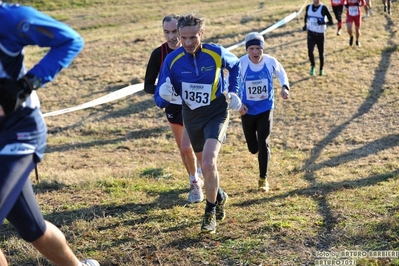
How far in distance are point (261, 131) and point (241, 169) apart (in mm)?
1626

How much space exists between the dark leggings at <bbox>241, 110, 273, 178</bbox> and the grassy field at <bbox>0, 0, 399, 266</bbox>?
37cm

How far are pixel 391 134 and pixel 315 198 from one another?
4392 millimetres

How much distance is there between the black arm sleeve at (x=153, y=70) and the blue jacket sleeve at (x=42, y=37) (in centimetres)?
301

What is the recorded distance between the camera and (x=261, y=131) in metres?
7.07

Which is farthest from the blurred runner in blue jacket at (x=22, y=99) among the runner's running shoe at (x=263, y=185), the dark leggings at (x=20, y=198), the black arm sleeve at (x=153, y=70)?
the runner's running shoe at (x=263, y=185)

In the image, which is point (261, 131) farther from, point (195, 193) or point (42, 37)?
point (42, 37)

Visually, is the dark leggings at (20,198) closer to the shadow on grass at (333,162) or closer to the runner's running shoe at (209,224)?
the runner's running shoe at (209,224)

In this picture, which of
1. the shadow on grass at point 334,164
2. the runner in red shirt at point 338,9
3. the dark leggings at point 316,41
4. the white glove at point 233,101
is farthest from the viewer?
the runner in red shirt at point 338,9

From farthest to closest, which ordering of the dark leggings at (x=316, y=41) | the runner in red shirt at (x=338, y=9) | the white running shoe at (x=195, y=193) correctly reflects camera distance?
the runner in red shirt at (x=338, y=9) → the dark leggings at (x=316, y=41) → the white running shoe at (x=195, y=193)

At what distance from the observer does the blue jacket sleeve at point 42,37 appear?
3420 millimetres

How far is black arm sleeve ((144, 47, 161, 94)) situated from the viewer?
6.67 metres

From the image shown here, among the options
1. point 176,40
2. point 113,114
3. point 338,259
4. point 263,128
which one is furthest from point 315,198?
point 113,114

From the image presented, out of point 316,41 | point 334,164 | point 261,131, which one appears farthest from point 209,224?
point 316,41

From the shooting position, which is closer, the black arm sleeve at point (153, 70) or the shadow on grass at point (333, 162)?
the shadow on grass at point (333, 162)
